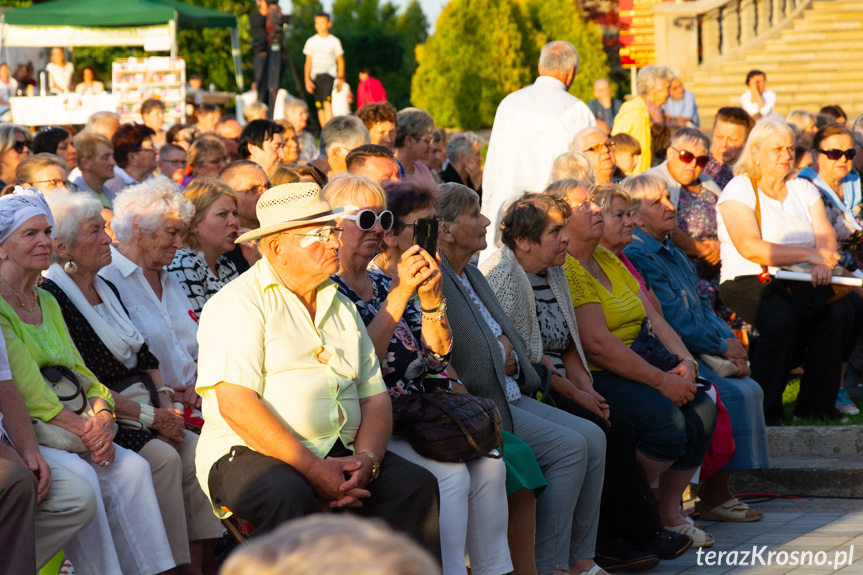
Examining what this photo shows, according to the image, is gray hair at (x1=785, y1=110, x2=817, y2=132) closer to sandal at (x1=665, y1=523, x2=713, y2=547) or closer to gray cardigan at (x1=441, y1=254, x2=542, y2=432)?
sandal at (x1=665, y1=523, x2=713, y2=547)

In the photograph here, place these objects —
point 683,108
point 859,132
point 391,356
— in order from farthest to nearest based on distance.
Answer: point 683,108, point 859,132, point 391,356

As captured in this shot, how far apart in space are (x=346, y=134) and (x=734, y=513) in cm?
355

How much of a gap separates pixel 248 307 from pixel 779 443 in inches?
172

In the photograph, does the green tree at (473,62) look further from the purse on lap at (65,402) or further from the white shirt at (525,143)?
the purse on lap at (65,402)

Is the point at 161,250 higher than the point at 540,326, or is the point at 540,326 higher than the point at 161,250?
the point at 161,250

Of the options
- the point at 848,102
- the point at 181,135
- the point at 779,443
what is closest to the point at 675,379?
the point at 779,443

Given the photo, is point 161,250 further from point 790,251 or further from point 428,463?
point 790,251

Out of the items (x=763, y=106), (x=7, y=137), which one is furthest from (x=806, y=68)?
(x=7, y=137)

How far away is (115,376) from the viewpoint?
15.7ft

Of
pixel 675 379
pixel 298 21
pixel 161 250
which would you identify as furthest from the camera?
pixel 298 21

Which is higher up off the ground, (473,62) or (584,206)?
(473,62)

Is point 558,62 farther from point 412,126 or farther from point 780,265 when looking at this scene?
point 780,265

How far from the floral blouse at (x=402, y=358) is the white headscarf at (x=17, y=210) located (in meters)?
1.23

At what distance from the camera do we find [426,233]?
14.3 feet
